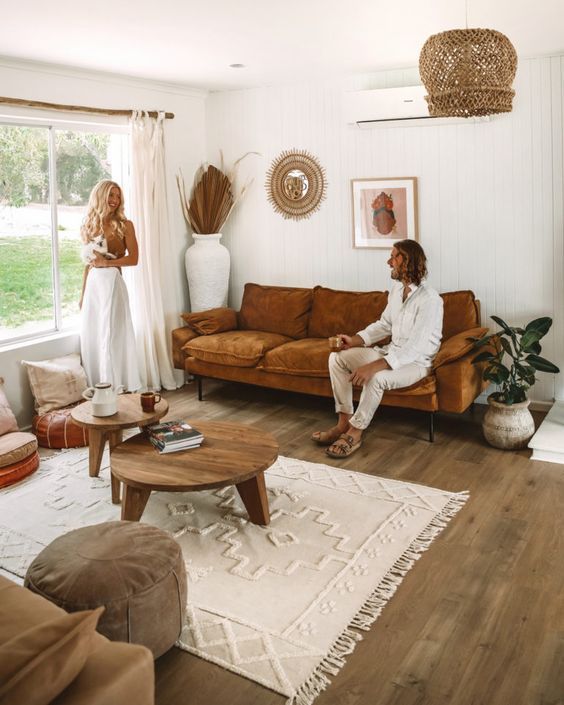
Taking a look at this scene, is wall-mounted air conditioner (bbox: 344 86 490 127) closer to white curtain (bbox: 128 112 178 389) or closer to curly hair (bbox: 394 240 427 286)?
curly hair (bbox: 394 240 427 286)

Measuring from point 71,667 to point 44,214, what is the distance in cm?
434

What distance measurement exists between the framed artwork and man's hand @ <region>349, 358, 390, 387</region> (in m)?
1.43

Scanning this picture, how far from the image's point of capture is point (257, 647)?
8.54 ft

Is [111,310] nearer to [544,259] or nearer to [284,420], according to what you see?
[284,420]

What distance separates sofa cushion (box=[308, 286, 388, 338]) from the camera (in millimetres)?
5445

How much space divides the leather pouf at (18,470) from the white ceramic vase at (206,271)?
7.37 ft

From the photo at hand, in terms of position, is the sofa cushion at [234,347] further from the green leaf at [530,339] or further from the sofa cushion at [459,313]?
the green leaf at [530,339]

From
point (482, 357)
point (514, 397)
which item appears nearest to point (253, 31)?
point (482, 357)

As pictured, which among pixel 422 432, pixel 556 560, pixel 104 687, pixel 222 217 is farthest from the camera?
pixel 222 217

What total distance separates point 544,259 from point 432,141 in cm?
116

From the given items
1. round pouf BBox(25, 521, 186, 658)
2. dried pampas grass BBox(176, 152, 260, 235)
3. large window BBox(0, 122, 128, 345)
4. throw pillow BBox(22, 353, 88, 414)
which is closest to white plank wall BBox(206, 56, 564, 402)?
dried pampas grass BBox(176, 152, 260, 235)

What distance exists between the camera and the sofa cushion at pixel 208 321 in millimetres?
5785

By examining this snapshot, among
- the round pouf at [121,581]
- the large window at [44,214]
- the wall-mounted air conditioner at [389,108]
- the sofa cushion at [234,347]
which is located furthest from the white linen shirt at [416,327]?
the large window at [44,214]

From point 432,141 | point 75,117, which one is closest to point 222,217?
point 75,117
